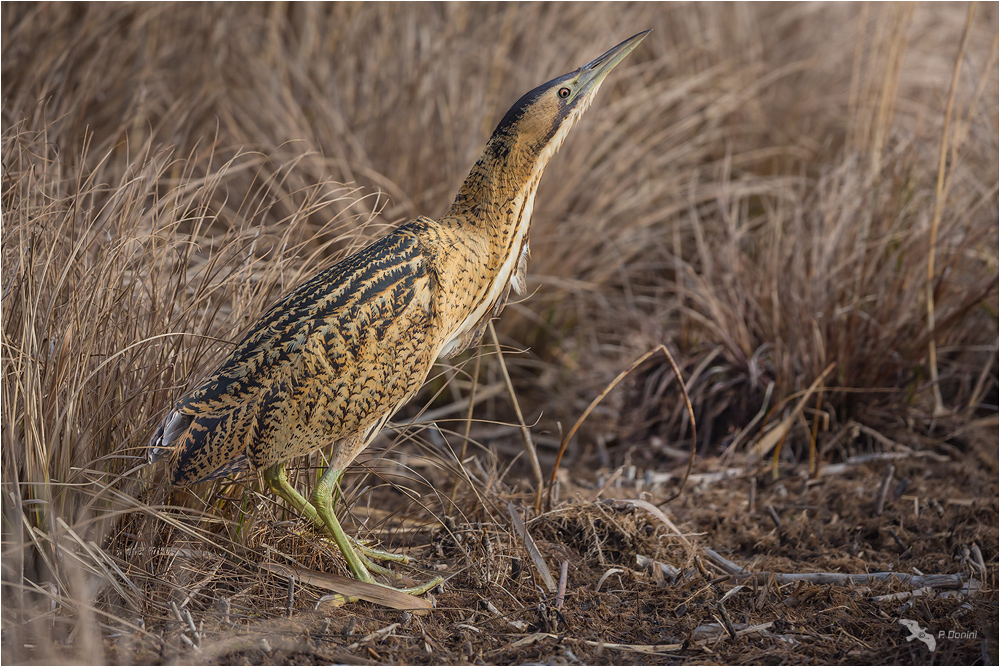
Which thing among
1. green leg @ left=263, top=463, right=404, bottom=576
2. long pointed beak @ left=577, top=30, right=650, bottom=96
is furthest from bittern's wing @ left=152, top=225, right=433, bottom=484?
long pointed beak @ left=577, top=30, right=650, bottom=96

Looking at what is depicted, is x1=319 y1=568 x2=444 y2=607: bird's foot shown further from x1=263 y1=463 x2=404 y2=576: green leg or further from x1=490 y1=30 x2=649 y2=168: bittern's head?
x1=490 y1=30 x2=649 y2=168: bittern's head

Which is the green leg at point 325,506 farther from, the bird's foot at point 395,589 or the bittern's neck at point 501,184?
the bittern's neck at point 501,184

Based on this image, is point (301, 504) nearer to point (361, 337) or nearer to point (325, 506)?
point (325, 506)

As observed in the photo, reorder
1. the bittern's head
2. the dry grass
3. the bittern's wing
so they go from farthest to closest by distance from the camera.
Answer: the bittern's head < the dry grass < the bittern's wing

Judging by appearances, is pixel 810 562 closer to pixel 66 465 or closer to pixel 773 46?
pixel 66 465

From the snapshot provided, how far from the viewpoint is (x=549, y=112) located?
2.34 meters

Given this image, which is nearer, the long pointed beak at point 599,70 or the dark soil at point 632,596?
the dark soil at point 632,596

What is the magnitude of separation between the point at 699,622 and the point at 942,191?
2206 mm

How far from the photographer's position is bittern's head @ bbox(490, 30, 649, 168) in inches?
91.7

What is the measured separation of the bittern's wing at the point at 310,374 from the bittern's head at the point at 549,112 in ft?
1.39

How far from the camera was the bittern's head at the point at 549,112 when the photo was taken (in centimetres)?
233

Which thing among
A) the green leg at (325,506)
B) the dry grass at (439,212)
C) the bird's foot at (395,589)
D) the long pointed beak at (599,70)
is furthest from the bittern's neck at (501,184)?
the bird's foot at (395,589)

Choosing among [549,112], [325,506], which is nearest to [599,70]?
[549,112]

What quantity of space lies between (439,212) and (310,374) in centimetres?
248
